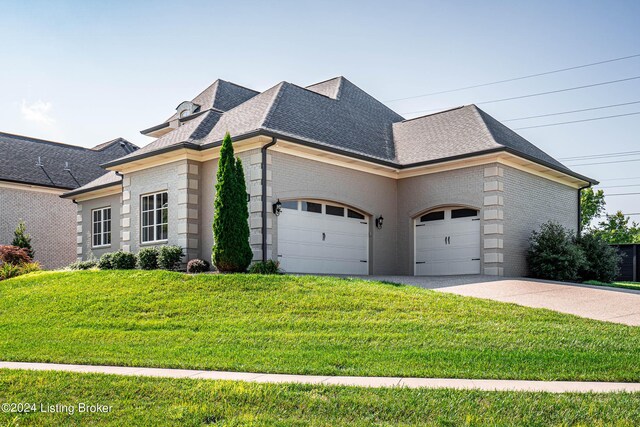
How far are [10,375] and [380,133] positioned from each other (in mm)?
17039

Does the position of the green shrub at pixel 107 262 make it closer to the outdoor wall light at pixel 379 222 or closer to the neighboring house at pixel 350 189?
the neighboring house at pixel 350 189

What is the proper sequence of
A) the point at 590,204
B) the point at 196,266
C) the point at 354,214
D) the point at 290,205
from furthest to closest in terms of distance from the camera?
the point at 590,204, the point at 354,214, the point at 290,205, the point at 196,266

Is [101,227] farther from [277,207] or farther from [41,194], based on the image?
[277,207]

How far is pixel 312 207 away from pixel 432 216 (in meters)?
4.42

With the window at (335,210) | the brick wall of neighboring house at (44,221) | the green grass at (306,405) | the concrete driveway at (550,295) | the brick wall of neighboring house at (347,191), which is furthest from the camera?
the brick wall of neighboring house at (44,221)

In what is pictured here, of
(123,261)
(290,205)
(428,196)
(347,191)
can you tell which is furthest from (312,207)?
(123,261)

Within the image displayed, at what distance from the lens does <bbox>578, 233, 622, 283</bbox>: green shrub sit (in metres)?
21.4

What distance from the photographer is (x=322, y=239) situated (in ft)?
62.0

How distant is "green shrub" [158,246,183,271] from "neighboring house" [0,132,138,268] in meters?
10.7

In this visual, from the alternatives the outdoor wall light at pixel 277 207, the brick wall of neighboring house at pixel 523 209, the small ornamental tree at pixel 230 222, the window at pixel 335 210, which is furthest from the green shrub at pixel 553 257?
the small ornamental tree at pixel 230 222

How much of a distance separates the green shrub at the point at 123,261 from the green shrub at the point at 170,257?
154 cm

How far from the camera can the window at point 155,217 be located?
19.5 m

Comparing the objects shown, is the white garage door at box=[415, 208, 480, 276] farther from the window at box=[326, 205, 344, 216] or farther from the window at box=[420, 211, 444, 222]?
the window at box=[326, 205, 344, 216]

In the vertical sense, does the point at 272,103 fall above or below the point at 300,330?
above
